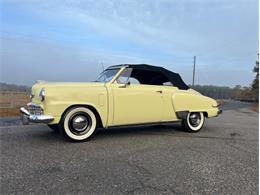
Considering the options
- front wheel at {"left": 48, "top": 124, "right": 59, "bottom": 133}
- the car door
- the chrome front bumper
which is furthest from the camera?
front wheel at {"left": 48, "top": 124, "right": 59, "bottom": 133}

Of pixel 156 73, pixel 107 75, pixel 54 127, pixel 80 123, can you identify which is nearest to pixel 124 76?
pixel 107 75

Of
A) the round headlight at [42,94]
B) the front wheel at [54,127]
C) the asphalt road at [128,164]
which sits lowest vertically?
the asphalt road at [128,164]

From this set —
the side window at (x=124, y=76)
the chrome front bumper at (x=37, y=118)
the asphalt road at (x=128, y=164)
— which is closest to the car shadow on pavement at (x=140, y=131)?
the asphalt road at (x=128, y=164)

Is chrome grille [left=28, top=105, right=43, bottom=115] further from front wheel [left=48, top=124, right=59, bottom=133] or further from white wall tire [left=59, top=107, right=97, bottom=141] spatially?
front wheel [left=48, top=124, right=59, bottom=133]

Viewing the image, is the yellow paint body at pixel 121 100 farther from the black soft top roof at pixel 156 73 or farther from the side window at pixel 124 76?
the black soft top roof at pixel 156 73

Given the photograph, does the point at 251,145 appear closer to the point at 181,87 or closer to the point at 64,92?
the point at 181,87

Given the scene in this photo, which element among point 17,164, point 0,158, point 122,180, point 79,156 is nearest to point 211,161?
point 122,180

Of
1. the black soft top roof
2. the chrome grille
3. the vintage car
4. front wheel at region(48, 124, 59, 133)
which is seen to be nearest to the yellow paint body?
the vintage car

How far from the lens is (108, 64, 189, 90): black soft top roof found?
6652 mm

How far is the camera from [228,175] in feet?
12.6

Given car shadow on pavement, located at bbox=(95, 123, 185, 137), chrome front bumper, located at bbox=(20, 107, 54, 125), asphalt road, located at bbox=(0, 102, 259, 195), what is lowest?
asphalt road, located at bbox=(0, 102, 259, 195)

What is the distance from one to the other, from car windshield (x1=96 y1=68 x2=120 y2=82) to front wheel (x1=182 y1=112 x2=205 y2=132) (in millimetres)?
2189

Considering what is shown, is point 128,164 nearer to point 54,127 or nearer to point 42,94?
point 42,94

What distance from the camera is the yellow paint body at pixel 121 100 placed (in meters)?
5.45
